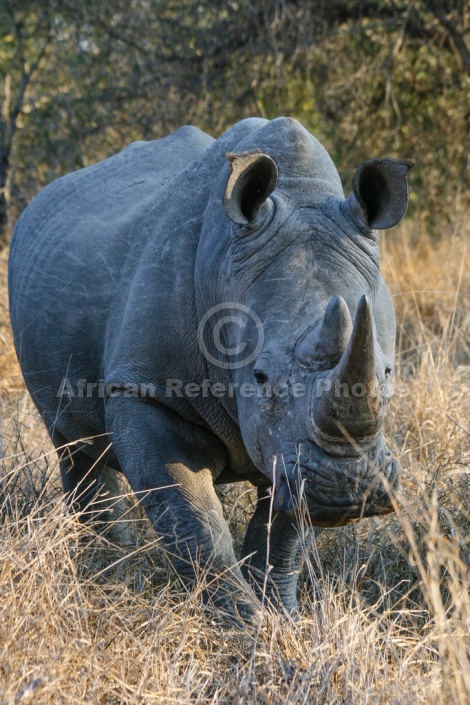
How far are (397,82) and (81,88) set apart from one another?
3.18m

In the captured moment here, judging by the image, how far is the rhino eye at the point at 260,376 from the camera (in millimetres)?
3270

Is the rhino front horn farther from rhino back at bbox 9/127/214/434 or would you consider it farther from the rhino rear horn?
rhino back at bbox 9/127/214/434

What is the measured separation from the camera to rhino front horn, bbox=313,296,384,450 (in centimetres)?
290

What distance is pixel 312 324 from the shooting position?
3191 millimetres

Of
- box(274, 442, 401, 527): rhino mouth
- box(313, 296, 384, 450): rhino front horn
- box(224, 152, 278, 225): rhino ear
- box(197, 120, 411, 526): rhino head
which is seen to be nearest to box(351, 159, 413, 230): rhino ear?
box(197, 120, 411, 526): rhino head

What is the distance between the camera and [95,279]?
14.2 feet

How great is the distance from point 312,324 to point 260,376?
0.24m

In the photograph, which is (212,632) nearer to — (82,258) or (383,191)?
(383,191)

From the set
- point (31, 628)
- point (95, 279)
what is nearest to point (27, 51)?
point (95, 279)

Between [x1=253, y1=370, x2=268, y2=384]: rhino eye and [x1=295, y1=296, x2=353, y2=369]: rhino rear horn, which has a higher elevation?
[x1=295, y1=296, x2=353, y2=369]: rhino rear horn

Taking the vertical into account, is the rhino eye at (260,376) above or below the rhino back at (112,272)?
below

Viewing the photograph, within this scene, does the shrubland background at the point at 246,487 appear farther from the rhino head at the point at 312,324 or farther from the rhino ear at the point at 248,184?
the rhino ear at the point at 248,184

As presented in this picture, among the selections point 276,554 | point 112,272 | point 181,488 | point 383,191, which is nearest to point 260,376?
point 181,488

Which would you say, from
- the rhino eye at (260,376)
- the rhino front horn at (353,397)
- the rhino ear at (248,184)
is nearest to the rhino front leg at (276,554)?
the rhino eye at (260,376)
